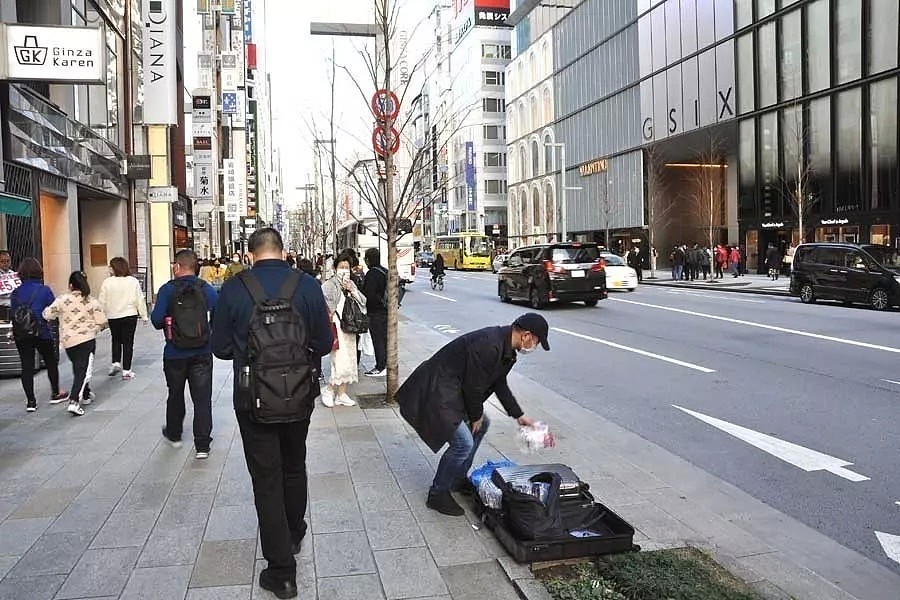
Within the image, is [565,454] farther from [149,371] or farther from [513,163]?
[513,163]

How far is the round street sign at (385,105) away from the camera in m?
9.29

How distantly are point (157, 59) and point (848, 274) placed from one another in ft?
66.9

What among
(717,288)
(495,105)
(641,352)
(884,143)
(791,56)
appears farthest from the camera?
(495,105)

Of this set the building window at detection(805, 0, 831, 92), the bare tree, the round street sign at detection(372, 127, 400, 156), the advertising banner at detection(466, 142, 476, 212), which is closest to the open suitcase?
the round street sign at detection(372, 127, 400, 156)

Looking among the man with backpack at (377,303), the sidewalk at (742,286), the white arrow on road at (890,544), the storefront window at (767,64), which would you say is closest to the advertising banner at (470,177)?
the storefront window at (767,64)

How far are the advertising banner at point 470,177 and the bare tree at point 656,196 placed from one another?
3410 centimetres

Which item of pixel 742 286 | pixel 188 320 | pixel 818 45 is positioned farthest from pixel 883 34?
pixel 188 320

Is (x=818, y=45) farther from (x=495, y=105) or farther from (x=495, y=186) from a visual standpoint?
(x=495, y=105)

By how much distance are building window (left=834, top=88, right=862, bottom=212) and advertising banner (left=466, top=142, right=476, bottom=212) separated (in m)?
52.0

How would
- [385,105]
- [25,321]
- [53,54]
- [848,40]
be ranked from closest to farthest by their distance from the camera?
[25,321], [385,105], [53,54], [848,40]

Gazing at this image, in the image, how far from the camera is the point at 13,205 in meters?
11.4

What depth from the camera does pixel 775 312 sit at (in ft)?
62.0

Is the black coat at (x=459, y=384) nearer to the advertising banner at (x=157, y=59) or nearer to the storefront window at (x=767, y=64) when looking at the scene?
the advertising banner at (x=157, y=59)

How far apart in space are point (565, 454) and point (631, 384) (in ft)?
12.9
